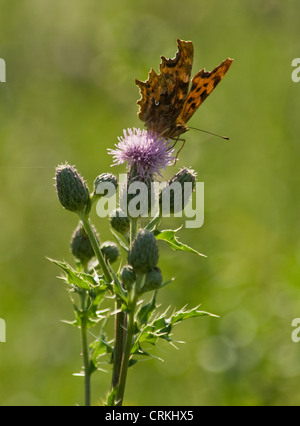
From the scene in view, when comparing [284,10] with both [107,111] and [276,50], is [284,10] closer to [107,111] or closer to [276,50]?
[276,50]

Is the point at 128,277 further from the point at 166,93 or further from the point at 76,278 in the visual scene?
the point at 166,93

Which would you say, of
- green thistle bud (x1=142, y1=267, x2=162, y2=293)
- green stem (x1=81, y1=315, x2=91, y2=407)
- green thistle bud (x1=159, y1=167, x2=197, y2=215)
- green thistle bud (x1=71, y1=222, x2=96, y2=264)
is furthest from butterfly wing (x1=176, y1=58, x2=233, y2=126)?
green stem (x1=81, y1=315, x2=91, y2=407)

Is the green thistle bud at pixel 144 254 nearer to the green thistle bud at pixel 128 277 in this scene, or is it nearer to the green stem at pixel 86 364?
the green thistle bud at pixel 128 277

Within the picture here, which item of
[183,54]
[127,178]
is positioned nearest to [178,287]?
[127,178]

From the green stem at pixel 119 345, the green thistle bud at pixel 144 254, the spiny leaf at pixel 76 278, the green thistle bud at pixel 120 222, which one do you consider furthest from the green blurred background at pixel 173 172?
the spiny leaf at pixel 76 278

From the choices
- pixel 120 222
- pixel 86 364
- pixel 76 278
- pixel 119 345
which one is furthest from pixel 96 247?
pixel 86 364

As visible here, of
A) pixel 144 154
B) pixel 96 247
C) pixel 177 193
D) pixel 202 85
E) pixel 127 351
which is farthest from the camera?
→ pixel 202 85
